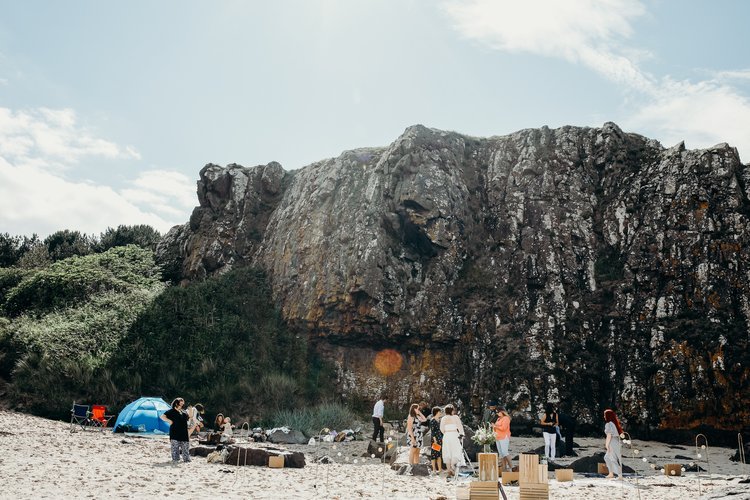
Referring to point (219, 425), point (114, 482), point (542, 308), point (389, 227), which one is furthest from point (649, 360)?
point (114, 482)

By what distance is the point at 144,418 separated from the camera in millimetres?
20562

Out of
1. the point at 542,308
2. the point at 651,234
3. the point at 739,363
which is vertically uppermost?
the point at 651,234

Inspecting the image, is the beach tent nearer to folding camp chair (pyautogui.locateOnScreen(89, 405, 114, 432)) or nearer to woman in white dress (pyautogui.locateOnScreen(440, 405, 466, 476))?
folding camp chair (pyautogui.locateOnScreen(89, 405, 114, 432))

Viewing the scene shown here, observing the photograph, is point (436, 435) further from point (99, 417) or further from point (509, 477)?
point (99, 417)

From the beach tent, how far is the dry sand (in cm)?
309

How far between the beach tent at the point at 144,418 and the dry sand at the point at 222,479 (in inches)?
122

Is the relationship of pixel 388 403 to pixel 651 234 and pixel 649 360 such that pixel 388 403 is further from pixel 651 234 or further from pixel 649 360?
pixel 651 234

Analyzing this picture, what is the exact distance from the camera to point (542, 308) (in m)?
26.8

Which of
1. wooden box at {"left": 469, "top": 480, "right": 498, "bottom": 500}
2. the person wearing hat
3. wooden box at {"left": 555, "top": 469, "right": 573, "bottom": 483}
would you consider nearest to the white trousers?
the person wearing hat

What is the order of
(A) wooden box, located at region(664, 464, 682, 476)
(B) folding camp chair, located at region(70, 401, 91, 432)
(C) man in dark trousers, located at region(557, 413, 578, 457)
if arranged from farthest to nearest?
(B) folding camp chair, located at region(70, 401, 91, 432)
(C) man in dark trousers, located at region(557, 413, 578, 457)
(A) wooden box, located at region(664, 464, 682, 476)

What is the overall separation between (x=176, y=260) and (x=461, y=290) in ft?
61.2

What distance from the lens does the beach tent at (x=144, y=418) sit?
20.4 m

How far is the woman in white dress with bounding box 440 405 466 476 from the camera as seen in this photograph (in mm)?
13422

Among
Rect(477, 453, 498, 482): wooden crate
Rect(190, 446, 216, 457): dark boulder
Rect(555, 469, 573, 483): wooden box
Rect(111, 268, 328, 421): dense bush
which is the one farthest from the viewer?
Rect(111, 268, 328, 421): dense bush
